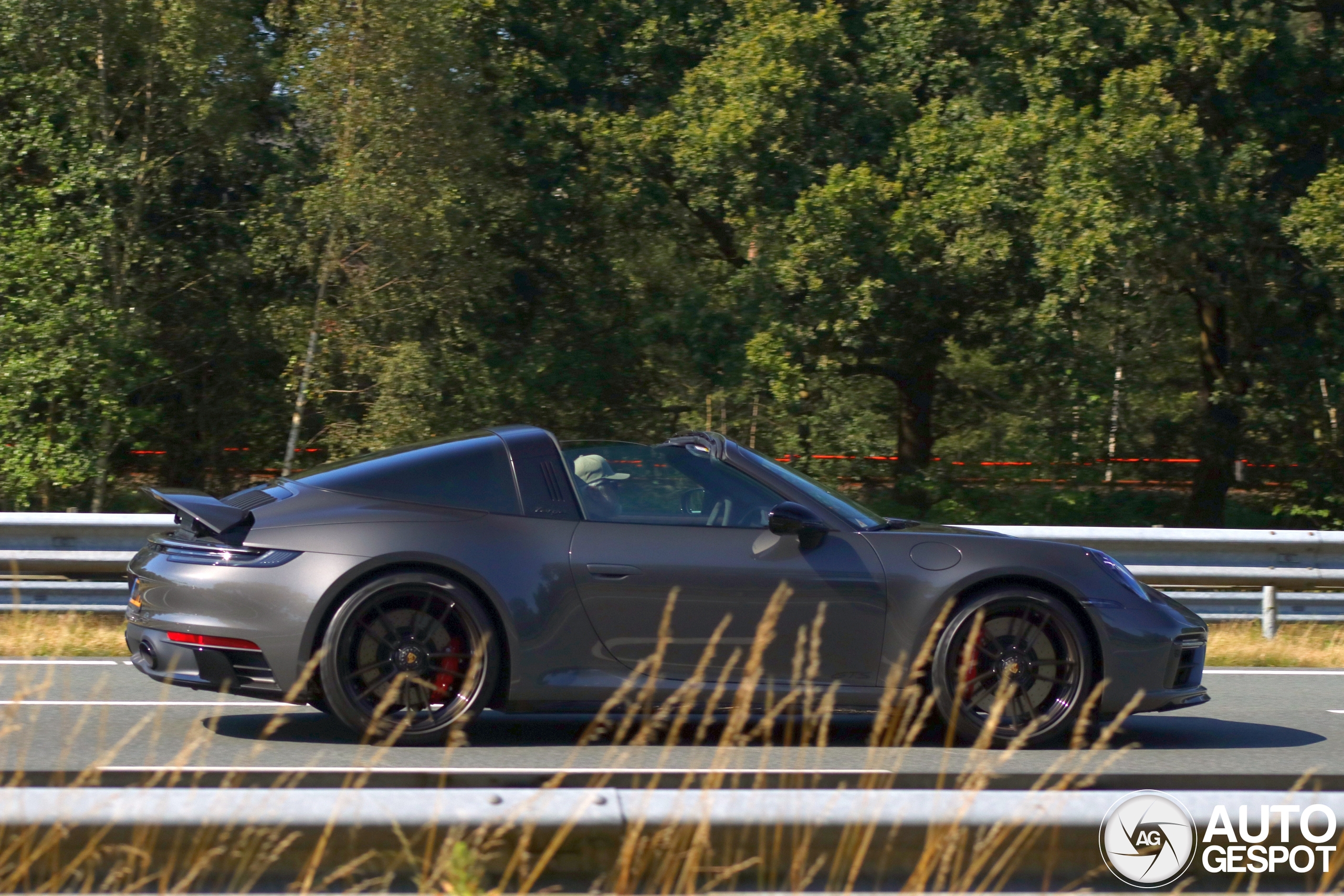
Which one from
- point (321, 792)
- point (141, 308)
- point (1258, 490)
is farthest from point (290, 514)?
point (1258, 490)

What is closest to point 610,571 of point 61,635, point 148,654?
point 148,654

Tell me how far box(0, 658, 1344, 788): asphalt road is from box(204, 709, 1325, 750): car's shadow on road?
0.5 inches

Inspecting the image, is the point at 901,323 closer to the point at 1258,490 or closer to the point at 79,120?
the point at 1258,490

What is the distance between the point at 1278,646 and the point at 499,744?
19.7 ft

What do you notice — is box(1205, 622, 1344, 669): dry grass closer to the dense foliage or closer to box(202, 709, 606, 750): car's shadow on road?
box(202, 709, 606, 750): car's shadow on road

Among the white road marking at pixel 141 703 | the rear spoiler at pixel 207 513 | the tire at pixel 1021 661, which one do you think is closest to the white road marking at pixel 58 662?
the white road marking at pixel 141 703

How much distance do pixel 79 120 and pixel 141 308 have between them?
276cm

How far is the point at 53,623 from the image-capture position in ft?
29.3

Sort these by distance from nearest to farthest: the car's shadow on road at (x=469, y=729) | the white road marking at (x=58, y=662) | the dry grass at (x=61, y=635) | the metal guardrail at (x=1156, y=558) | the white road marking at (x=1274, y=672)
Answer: the car's shadow on road at (x=469, y=729), the white road marking at (x=58, y=662), the dry grass at (x=61, y=635), the white road marking at (x=1274, y=672), the metal guardrail at (x=1156, y=558)

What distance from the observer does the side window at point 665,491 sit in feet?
19.2

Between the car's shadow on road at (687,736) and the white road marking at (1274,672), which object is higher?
the white road marking at (1274,672)

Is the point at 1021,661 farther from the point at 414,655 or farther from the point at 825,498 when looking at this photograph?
the point at 414,655

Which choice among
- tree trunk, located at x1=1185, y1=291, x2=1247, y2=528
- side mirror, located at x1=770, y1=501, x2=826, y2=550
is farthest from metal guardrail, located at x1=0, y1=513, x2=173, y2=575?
tree trunk, located at x1=1185, y1=291, x2=1247, y2=528

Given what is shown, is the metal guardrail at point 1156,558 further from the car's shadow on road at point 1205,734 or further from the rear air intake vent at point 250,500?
the rear air intake vent at point 250,500
